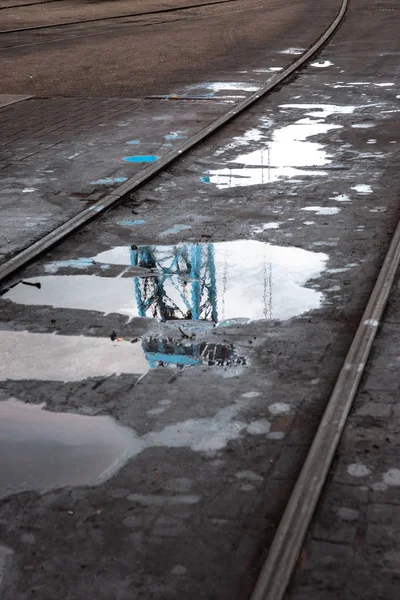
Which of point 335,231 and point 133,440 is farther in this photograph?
point 335,231

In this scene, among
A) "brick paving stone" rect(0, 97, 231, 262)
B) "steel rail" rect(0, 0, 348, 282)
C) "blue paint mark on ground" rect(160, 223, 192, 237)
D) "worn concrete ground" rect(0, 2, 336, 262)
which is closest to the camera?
"steel rail" rect(0, 0, 348, 282)

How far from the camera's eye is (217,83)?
1480 centimetres

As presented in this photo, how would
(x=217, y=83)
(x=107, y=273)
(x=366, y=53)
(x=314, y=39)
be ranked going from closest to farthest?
(x=107, y=273) → (x=217, y=83) → (x=366, y=53) → (x=314, y=39)

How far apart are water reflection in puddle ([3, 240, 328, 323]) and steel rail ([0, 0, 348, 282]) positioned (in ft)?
0.88

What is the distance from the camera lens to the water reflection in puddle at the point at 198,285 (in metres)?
5.77

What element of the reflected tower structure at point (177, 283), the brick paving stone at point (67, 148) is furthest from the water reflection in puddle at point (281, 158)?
the reflected tower structure at point (177, 283)

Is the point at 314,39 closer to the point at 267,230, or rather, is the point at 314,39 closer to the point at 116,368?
the point at 267,230

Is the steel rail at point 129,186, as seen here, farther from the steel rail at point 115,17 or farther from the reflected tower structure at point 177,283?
the steel rail at point 115,17

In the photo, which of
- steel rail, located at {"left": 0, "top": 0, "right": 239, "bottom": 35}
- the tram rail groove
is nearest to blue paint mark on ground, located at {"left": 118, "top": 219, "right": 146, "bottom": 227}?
the tram rail groove

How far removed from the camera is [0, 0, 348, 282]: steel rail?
671 centimetres

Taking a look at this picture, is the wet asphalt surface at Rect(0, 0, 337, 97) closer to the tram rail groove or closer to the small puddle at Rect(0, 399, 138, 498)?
the tram rail groove

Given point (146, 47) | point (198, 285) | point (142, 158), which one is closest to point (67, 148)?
point (142, 158)

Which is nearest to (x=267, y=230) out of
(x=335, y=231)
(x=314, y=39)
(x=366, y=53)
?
(x=335, y=231)

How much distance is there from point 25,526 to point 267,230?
4.14m
